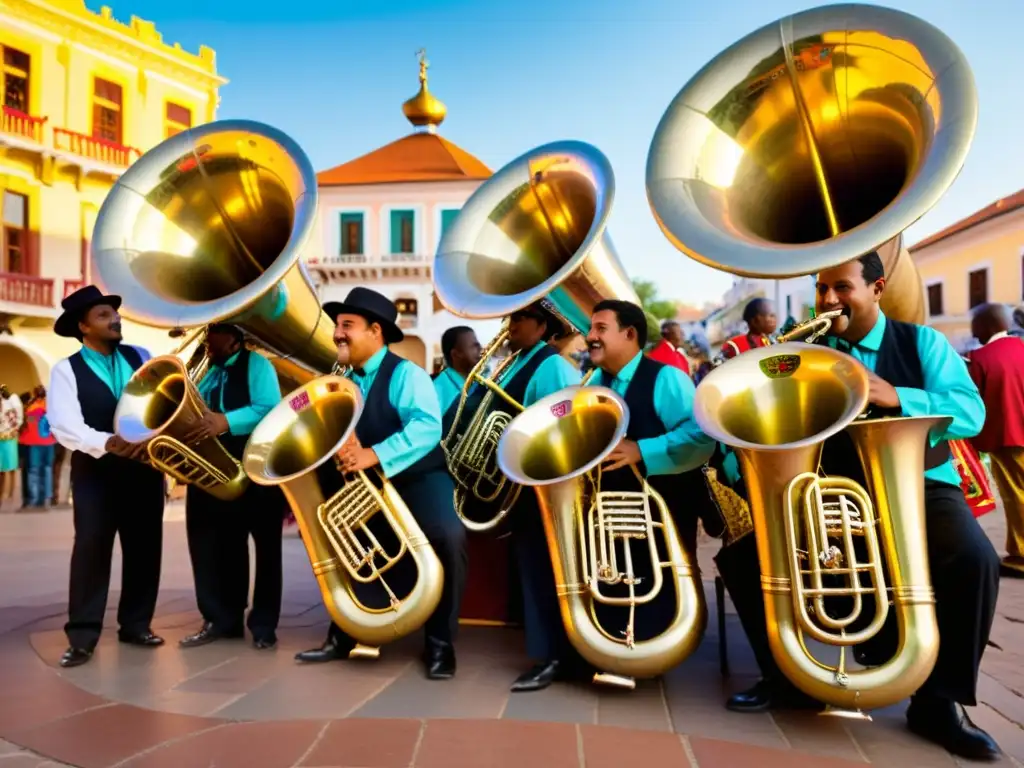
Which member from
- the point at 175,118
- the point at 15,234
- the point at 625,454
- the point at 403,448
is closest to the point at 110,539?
the point at 403,448

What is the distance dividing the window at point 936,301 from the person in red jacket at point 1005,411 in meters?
21.0

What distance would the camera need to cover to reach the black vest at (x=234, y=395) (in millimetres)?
3953

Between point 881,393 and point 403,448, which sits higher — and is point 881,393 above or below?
above

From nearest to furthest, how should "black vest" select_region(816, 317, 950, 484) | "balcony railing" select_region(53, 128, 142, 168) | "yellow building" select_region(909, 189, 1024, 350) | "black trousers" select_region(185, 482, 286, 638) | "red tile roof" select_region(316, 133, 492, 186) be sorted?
"black vest" select_region(816, 317, 950, 484), "black trousers" select_region(185, 482, 286, 638), "balcony railing" select_region(53, 128, 142, 168), "yellow building" select_region(909, 189, 1024, 350), "red tile roof" select_region(316, 133, 492, 186)

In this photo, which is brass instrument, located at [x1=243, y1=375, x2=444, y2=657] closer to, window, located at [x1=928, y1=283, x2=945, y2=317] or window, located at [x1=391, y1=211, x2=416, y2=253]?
window, located at [x1=928, y1=283, x2=945, y2=317]

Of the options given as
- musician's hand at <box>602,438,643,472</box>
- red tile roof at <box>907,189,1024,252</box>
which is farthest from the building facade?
musician's hand at <box>602,438,643,472</box>

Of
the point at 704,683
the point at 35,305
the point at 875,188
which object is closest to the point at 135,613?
the point at 704,683

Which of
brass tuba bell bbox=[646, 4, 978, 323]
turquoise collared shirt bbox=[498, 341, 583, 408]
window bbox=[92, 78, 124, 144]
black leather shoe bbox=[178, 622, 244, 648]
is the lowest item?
black leather shoe bbox=[178, 622, 244, 648]

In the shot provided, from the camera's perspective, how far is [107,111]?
20.4 metres

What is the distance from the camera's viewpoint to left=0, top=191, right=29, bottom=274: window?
18.5 meters

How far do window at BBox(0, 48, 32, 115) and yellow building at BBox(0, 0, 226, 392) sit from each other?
21mm

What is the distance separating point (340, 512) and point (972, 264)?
24567 mm

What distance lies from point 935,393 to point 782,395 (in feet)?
Result: 1.61

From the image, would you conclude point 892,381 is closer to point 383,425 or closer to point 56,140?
point 383,425
